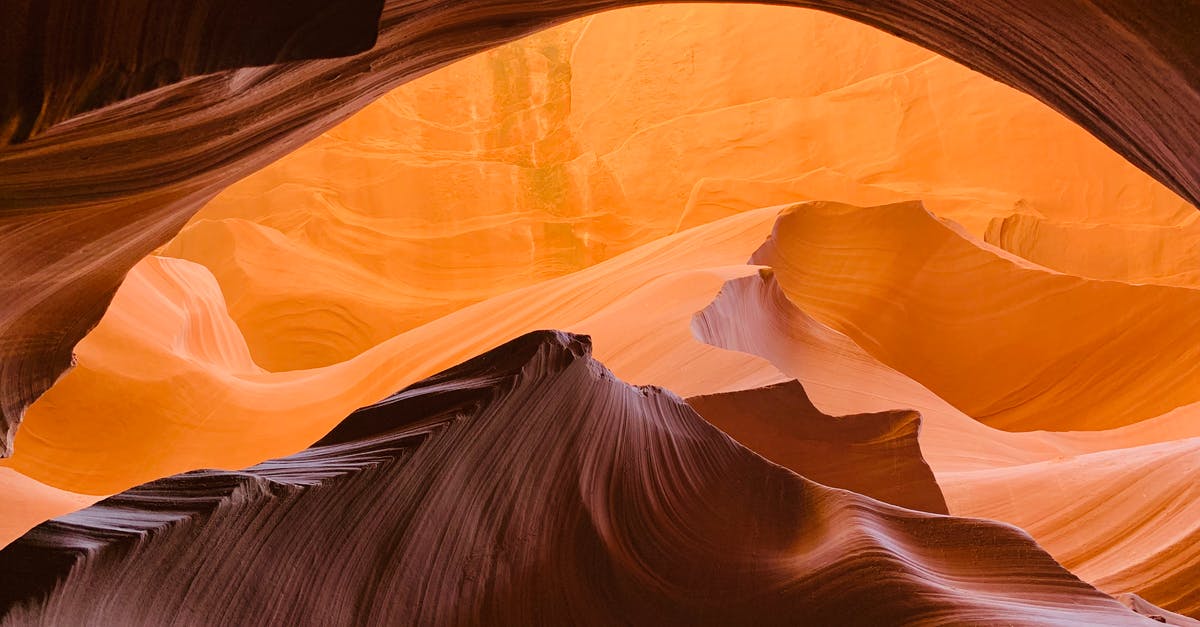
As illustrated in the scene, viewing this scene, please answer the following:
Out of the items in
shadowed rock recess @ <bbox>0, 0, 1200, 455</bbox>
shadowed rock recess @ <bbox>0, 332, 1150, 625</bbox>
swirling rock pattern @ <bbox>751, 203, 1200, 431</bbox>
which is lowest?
shadowed rock recess @ <bbox>0, 332, 1150, 625</bbox>

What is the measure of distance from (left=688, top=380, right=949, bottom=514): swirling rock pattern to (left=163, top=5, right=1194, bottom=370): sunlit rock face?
457 centimetres

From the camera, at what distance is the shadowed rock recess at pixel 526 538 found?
92 centimetres

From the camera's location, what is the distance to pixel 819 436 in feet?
8.41

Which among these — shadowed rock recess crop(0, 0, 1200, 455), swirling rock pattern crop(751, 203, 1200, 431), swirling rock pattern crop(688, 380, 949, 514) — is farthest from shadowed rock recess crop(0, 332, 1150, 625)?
swirling rock pattern crop(751, 203, 1200, 431)

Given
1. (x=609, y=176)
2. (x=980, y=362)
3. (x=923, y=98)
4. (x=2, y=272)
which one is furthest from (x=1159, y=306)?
(x=2, y=272)

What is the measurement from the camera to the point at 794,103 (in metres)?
8.04

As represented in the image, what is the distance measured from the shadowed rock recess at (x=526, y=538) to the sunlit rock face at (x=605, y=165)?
5.81 meters

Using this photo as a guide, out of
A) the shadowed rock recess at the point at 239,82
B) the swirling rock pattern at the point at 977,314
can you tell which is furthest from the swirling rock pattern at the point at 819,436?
the swirling rock pattern at the point at 977,314

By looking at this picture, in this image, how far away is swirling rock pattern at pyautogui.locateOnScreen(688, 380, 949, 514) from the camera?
8.16 feet

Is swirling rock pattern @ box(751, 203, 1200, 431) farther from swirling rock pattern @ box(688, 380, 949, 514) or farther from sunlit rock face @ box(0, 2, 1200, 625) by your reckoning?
swirling rock pattern @ box(688, 380, 949, 514)

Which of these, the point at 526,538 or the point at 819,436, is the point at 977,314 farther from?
the point at 526,538

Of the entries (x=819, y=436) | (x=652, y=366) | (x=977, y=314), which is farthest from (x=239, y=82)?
(x=977, y=314)

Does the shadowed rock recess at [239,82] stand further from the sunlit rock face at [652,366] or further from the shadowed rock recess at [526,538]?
the shadowed rock recess at [526,538]

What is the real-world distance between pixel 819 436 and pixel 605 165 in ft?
20.8
